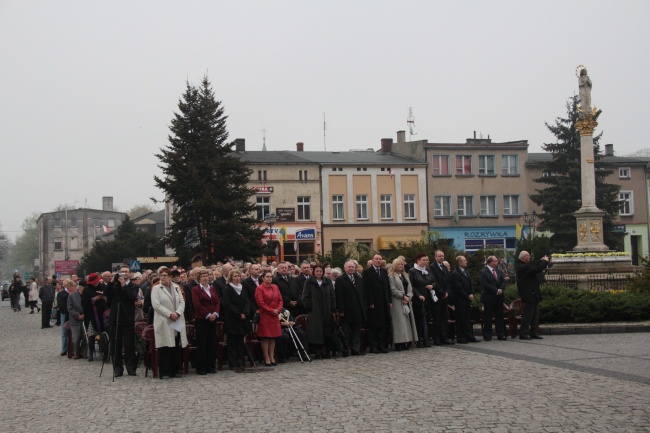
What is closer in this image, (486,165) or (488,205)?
(486,165)

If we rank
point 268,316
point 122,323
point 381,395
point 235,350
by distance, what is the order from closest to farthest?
1. point 381,395
2. point 122,323
3. point 235,350
4. point 268,316

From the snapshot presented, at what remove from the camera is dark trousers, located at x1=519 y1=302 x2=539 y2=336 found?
1881cm

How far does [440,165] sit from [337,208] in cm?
915

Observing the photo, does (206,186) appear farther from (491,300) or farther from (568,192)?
(491,300)

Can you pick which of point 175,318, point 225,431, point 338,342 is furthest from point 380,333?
point 225,431

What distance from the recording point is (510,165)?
227 ft

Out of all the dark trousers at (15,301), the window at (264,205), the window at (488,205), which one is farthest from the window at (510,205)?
the dark trousers at (15,301)

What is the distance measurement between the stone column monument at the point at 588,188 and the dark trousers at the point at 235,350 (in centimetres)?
2208

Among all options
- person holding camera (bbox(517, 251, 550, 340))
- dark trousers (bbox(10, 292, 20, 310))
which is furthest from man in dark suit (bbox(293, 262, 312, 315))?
dark trousers (bbox(10, 292, 20, 310))

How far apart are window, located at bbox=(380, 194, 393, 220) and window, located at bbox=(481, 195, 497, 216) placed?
25.3 feet

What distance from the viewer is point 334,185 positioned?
2581 inches

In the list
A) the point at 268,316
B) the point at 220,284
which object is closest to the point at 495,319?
the point at 268,316

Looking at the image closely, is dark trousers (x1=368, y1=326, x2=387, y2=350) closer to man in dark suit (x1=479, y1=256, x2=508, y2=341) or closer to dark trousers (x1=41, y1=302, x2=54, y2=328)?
man in dark suit (x1=479, y1=256, x2=508, y2=341)

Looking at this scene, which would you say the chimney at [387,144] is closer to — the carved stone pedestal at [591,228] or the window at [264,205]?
the window at [264,205]
